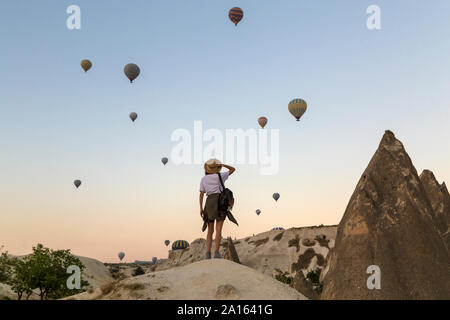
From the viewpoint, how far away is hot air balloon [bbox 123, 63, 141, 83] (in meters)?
63.7

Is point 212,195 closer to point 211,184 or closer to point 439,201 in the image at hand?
point 211,184

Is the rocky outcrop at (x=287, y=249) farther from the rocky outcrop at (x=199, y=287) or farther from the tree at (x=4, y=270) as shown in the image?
the rocky outcrop at (x=199, y=287)

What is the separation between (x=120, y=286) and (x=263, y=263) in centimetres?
5998

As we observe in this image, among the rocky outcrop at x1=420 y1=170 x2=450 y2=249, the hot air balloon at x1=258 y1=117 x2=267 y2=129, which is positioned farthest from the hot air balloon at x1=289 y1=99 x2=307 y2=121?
the rocky outcrop at x1=420 y1=170 x2=450 y2=249

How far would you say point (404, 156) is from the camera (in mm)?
18188

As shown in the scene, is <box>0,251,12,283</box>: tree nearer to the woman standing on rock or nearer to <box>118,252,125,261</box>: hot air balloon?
the woman standing on rock

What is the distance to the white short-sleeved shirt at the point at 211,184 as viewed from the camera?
14891 mm

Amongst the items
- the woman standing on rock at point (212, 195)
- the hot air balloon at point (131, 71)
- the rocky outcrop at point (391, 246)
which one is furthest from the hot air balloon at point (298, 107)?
the woman standing on rock at point (212, 195)

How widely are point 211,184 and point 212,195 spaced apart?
0.41 m

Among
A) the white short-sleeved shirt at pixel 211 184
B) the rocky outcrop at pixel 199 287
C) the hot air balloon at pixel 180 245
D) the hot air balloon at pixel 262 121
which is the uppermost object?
the hot air balloon at pixel 262 121

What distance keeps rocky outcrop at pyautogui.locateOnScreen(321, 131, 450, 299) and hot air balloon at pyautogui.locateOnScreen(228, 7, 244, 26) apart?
186 feet

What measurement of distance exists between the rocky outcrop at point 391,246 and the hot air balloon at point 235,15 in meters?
56.8

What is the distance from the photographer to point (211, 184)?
14977 millimetres
